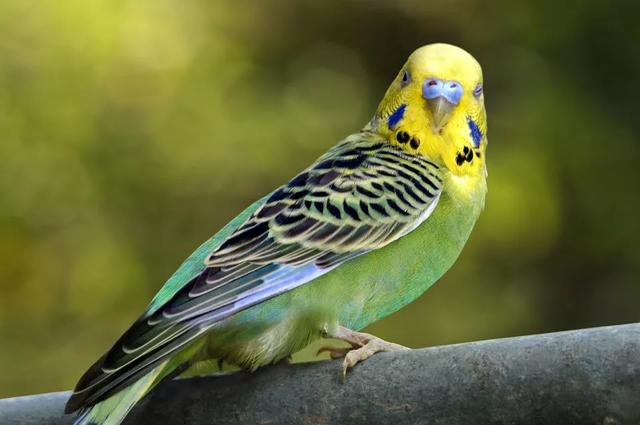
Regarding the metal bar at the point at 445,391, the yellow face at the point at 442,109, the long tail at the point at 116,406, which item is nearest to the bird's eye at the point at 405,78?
the yellow face at the point at 442,109

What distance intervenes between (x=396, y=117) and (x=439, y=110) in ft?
0.94

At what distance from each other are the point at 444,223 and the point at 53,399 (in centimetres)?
159

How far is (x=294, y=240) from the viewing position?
3.95 metres

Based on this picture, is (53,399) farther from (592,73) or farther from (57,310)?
(592,73)

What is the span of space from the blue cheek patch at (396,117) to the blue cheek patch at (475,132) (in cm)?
26

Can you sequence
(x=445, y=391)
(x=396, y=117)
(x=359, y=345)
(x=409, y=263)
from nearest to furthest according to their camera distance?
(x=445, y=391), (x=359, y=345), (x=409, y=263), (x=396, y=117)

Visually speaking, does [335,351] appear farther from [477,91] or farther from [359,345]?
[477,91]

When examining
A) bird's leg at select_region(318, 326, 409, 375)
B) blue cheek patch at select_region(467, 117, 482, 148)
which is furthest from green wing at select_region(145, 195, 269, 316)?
blue cheek patch at select_region(467, 117, 482, 148)

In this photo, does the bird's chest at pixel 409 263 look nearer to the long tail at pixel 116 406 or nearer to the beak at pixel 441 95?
the beak at pixel 441 95

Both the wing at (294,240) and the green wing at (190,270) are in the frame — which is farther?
the green wing at (190,270)

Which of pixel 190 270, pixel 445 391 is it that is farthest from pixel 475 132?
pixel 445 391

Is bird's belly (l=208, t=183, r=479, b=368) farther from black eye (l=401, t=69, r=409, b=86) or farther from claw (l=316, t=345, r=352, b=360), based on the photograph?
black eye (l=401, t=69, r=409, b=86)

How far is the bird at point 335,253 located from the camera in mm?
3449

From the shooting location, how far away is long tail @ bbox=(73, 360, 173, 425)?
334 centimetres
